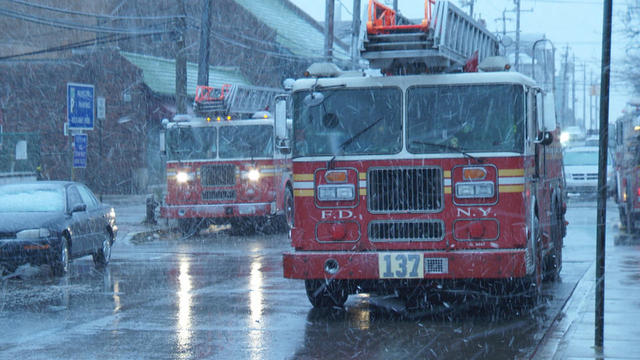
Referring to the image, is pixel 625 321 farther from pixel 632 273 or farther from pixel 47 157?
pixel 47 157

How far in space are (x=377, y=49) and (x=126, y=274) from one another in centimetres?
702

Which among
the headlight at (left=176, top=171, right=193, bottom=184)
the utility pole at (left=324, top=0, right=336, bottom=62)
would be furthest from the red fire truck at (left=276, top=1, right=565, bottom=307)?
the utility pole at (left=324, top=0, right=336, bottom=62)

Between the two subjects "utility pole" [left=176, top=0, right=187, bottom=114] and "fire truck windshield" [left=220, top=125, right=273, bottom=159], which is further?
"utility pole" [left=176, top=0, right=187, bottom=114]

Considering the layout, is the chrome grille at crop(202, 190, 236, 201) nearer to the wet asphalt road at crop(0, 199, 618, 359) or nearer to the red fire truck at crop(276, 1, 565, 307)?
the wet asphalt road at crop(0, 199, 618, 359)

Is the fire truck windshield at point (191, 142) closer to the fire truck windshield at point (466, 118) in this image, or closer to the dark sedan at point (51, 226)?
the dark sedan at point (51, 226)

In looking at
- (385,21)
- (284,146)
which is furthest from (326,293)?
(385,21)

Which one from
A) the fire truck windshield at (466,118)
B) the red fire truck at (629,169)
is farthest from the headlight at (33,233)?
the red fire truck at (629,169)

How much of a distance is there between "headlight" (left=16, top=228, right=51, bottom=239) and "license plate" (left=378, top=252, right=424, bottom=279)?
6844 millimetres

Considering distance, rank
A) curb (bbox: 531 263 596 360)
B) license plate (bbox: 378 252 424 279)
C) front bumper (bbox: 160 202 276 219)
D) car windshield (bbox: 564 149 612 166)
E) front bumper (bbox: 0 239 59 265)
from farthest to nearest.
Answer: car windshield (bbox: 564 149 612 166)
front bumper (bbox: 160 202 276 219)
front bumper (bbox: 0 239 59 265)
license plate (bbox: 378 252 424 279)
curb (bbox: 531 263 596 360)

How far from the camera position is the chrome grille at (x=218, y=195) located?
77.6 feet

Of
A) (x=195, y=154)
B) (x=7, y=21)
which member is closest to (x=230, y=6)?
(x=7, y=21)

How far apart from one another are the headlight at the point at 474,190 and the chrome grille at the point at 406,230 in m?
0.39

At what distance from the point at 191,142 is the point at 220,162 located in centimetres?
85

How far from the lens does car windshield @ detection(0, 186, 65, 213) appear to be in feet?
52.6
